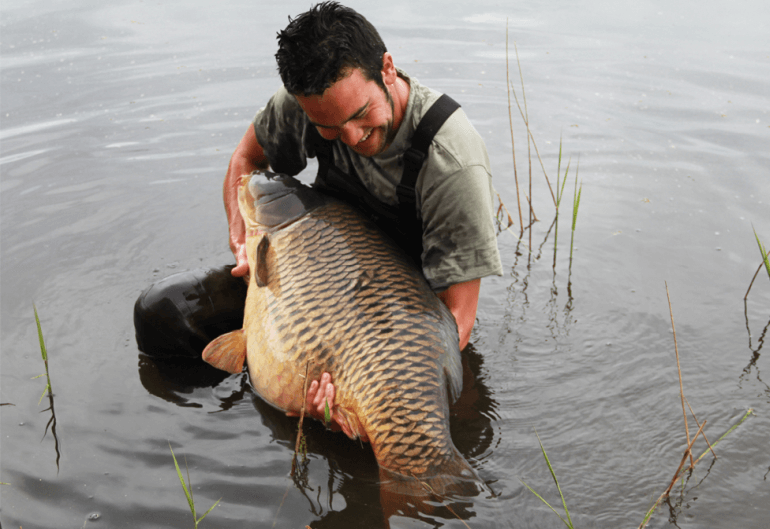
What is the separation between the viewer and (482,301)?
358 centimetres

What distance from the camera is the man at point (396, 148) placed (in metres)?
2.29

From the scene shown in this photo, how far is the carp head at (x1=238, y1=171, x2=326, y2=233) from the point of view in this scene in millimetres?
2764

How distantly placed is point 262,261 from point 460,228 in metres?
0.85

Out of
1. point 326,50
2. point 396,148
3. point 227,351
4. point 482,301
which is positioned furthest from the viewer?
point 482,301

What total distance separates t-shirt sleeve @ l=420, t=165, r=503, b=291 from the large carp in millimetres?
125

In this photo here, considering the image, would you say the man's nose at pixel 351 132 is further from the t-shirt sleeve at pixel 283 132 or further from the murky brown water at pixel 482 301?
the murky brown water at pixel 482 301

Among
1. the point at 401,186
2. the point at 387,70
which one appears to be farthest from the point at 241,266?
the point at 387,70

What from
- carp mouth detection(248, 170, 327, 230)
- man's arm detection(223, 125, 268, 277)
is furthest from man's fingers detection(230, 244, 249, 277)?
carp mouth detection(248, 170, 327, 230)

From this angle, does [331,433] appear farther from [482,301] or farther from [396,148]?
[482,301]

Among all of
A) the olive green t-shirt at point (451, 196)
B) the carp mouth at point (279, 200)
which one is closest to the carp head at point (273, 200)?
the carp mouth at point (279, 200)

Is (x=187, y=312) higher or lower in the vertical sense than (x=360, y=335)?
lower

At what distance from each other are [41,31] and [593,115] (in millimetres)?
7932

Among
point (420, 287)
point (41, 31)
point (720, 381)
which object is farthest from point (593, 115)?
point (41, 31)

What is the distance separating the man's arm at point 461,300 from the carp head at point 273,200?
68 cm
